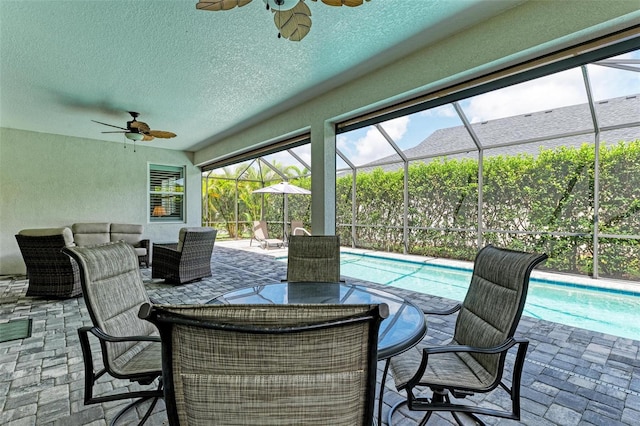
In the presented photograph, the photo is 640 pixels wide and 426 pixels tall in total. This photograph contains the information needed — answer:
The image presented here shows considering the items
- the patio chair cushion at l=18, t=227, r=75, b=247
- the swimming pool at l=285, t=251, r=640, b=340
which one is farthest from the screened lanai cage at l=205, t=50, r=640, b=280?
the patio chair cushion at l=18, t=227, r=75, b=247

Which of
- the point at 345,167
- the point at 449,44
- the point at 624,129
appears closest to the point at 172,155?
the point at 345,167

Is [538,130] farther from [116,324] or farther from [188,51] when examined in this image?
[116,324]

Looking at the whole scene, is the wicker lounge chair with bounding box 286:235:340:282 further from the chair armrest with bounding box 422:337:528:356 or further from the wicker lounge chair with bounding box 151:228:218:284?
the wicker lounge chair with bounding box 151:228:218:284

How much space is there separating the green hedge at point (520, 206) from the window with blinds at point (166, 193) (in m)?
5.17

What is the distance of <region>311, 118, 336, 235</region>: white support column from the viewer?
180 inches

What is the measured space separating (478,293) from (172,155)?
346 inches

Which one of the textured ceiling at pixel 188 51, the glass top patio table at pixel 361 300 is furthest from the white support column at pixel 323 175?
the glass top patio table at pixel 361 300

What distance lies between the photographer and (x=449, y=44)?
305 cm

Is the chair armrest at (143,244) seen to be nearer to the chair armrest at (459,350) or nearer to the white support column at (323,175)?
the white support column at (323,175)

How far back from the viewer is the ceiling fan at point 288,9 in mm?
1725

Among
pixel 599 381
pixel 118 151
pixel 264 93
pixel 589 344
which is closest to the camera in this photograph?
pixel 599 381

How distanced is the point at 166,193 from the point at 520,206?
9042 mm

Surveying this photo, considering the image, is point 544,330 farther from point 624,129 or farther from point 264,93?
point 264,93

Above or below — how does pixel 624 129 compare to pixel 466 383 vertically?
above
